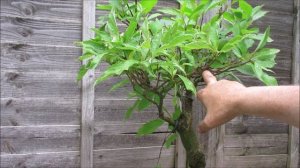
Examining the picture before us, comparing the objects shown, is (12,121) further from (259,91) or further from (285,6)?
(285,6)

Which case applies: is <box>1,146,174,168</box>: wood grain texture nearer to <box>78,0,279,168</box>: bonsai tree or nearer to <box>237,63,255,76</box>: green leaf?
<box>78,0,279,168</box>: bonsai tree

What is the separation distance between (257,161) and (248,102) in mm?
1151

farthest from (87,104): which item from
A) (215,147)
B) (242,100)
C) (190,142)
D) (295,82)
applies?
(295,82)

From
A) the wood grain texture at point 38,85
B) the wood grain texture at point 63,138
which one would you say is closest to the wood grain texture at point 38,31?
the wood grain texture at point 38,85

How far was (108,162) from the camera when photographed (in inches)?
55.9

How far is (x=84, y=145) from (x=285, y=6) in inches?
47.3

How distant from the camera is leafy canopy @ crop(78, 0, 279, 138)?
824 millimetres

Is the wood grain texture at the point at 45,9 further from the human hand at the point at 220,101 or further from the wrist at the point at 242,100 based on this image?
Answer: the wrist at the point at 242,100

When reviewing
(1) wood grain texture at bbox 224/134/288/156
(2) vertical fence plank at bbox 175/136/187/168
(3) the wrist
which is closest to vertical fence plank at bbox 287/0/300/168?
(1) wood grain texture at bbox 224/134/288/156

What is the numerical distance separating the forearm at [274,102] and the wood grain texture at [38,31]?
84 centimetres

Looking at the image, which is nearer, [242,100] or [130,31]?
[242,100]

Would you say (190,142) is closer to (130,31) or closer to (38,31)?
(130,31)

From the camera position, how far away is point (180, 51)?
906mm

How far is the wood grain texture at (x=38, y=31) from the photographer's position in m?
1.24
